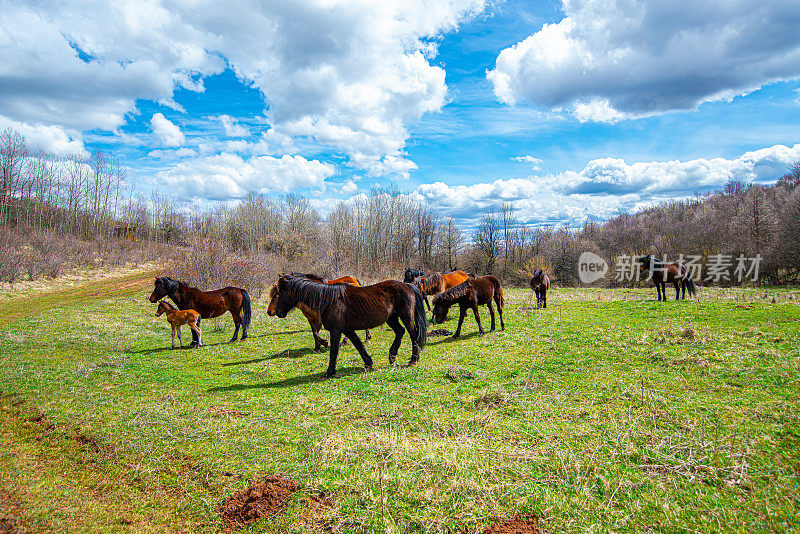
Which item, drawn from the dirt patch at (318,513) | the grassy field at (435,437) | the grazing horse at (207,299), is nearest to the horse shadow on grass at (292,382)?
the grassy field at (435,437)

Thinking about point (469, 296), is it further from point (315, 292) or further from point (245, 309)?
point (245, 309)

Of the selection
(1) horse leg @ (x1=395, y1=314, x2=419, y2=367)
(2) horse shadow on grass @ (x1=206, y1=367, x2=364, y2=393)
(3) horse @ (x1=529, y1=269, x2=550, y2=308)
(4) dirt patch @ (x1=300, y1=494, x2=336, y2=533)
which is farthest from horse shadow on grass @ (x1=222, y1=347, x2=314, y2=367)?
(3) horse @ (x1=529, y1=269, x2=550, y2=308)

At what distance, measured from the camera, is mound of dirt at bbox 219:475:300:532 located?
3785 millimetres

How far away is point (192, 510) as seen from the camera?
4.01 meters

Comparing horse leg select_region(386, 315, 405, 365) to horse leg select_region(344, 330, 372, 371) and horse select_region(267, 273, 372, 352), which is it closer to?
horse leg select_region(344, 330, 372, 371)

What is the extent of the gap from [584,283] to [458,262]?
18422 millimetres

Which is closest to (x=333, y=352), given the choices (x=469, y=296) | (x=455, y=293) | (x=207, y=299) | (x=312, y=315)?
(x=312, y=315)

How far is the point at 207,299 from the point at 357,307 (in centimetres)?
716

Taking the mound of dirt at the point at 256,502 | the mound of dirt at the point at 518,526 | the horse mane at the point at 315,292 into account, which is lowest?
the mound of dirt at the point at 256,502

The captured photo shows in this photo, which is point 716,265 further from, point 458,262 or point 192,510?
point 192,510

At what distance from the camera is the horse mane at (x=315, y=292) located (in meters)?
8.77

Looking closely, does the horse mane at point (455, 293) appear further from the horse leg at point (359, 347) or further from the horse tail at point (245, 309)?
the horse tail at point (245, 309)

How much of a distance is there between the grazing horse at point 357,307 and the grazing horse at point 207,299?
454 cm

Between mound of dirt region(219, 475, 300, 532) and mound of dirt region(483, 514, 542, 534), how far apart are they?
7.13 feet
